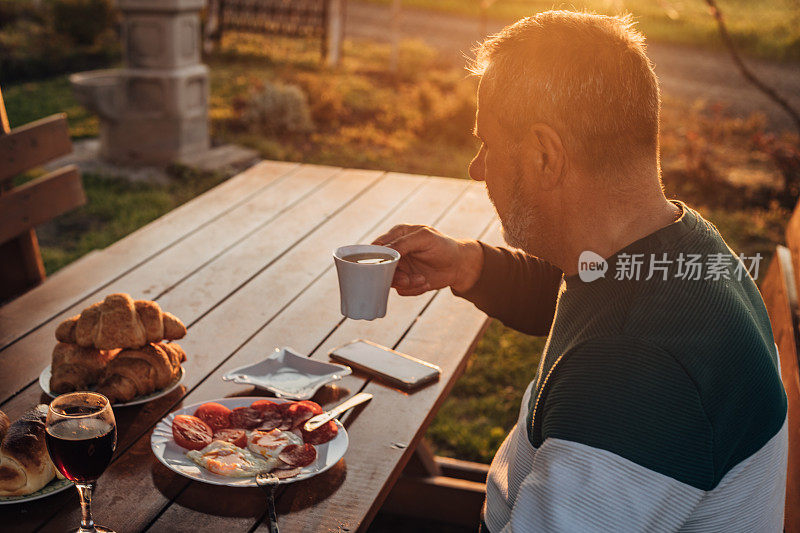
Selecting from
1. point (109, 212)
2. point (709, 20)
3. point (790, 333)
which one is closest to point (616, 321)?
point (790, 333)

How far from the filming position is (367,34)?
15.8 metres

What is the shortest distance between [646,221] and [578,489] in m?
0.55

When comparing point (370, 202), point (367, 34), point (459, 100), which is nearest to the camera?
Answer: point (370, 202)

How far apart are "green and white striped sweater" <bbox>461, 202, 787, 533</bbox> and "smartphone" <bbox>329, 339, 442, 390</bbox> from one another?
22.3 inches

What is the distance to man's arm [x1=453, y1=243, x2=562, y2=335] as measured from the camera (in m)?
2.39

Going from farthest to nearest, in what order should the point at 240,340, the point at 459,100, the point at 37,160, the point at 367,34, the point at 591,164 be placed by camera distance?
the point at 367,34, the point at 459,100, the point at 37,160, the point at 240,340, the point at 591,164

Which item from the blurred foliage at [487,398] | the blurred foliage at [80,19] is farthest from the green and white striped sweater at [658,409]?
the blurred foliage at [80,19]

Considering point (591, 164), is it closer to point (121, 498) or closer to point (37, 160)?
point (121, 498)

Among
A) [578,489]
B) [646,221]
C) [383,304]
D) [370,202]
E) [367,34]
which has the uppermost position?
[646,221]

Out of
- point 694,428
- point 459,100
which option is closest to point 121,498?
point 694,428

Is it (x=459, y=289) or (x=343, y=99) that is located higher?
(x=459, y=289)

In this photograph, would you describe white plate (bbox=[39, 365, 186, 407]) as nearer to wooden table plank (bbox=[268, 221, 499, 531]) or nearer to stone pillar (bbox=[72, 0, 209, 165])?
wooden table plank (bbox=[268, 221, 499, 531])

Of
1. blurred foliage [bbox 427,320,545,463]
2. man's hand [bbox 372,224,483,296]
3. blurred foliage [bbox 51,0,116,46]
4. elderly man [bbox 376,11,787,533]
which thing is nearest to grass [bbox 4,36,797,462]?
blurred foliage [bbox 427,320,545,463]

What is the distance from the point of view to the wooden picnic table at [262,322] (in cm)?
163
